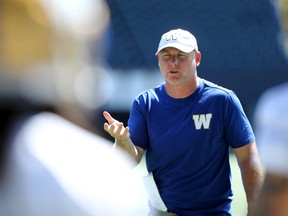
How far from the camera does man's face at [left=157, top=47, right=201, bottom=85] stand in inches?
160

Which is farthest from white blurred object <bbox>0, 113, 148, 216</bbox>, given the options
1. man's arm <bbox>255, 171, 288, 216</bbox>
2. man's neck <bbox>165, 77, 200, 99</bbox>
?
man's neck <bbox>165, 77, 200, 99</bbox>

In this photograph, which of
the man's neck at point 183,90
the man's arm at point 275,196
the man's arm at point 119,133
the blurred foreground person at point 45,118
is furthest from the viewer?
the man's neck at point 183,90

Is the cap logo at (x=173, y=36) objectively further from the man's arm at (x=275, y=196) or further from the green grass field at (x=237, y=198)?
the man's arm at (x=275, y=196)

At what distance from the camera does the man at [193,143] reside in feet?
12.9

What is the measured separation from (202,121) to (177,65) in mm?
374

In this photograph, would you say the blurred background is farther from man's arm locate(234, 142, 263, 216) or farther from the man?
man's arm locate(234, 142, 263, 216)

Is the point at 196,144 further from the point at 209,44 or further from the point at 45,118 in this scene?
the point at 209,44

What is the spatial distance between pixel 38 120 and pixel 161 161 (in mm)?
2979

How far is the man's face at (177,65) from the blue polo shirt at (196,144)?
0.10 meters

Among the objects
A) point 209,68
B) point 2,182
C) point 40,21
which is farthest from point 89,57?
point 209,68

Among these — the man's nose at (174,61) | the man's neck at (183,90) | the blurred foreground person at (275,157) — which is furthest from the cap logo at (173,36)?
the blurred foreground person at (275,157)

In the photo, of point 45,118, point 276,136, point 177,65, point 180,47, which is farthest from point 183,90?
point 45,118

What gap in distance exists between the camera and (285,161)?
5.23 ft

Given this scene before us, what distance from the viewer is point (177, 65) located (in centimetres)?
407
